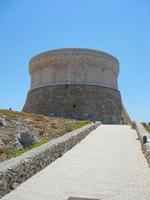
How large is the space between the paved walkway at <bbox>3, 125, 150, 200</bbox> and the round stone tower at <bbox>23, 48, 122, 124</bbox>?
2594 centimetres

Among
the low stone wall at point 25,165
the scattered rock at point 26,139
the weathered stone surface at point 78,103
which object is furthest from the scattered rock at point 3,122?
the weathered stone surface at point 78,103

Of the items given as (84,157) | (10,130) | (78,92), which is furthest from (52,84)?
(84,157)

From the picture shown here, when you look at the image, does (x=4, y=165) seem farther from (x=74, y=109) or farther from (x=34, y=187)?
(x=74, y=109)

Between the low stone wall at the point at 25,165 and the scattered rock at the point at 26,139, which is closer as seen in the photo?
the low stone wall at the point at 25,165

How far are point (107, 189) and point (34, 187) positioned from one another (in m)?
1.74

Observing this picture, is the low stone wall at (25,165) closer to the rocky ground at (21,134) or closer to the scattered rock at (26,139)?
the rocky ground at (21,134)

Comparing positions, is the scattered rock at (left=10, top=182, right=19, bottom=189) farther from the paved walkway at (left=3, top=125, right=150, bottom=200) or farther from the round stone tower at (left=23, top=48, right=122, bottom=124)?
the round stone tower at (left=23, top=48, right=122, bottom=124)

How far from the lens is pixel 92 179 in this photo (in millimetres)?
8914

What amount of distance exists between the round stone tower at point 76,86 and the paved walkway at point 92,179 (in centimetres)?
2594

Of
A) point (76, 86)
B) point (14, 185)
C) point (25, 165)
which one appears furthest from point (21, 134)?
point (76, 86)

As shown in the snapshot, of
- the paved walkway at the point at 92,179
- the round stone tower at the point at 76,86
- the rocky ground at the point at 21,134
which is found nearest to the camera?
the paved walkway at the point at 92,179

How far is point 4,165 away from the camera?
746 cm

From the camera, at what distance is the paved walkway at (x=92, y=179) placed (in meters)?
7.33

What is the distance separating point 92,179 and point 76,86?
3203 centimetres
